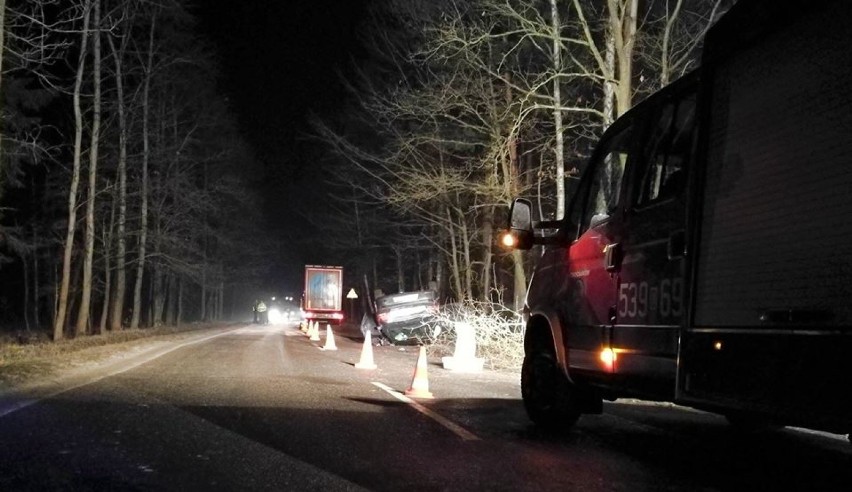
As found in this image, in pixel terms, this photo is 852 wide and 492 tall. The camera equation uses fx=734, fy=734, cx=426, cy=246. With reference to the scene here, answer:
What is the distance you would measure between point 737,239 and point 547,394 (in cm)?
322

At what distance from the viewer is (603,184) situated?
6914 millimetres

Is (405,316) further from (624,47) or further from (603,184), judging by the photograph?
(603,184)

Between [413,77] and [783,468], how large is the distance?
59.8 ft

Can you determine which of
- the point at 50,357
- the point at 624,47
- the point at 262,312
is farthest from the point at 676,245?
the point at 262,312

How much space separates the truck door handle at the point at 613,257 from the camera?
5488 millimetres

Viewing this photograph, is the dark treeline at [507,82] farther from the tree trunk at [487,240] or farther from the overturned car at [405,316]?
the overturned car at [405,316]

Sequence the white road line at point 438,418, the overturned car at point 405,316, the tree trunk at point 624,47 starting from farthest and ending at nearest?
the overturned car at point 405,316 < the tree trunk at point 624,47 < the white road line at point 438,418

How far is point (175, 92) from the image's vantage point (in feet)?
105

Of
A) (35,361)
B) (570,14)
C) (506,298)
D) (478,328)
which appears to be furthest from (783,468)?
(506,298)

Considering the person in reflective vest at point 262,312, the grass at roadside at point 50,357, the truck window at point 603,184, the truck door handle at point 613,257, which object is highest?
the truck window at point 603,184

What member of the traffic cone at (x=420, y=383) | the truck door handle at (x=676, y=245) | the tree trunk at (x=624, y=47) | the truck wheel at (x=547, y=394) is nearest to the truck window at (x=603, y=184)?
the truck door handle at (x=676, y=245)

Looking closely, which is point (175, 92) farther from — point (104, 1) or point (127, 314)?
point (127, 314)

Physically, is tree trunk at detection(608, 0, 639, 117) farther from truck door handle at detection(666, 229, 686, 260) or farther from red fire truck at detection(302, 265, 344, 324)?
red fire truck at detection(302, 265, 344, 324)

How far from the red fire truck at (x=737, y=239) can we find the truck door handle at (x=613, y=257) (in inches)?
0.5
